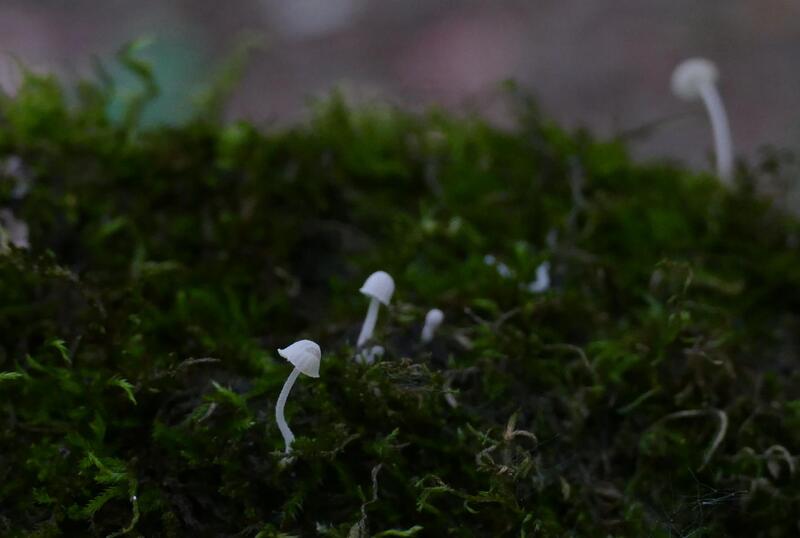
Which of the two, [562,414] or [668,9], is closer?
[562,414]

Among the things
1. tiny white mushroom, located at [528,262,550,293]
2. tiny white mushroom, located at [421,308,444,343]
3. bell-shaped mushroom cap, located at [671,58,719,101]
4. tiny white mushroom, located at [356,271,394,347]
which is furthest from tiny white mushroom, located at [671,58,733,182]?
tiny white mushroom, located at [356,271,394,347]

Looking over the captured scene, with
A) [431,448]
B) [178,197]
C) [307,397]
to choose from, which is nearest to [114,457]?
[307,397]

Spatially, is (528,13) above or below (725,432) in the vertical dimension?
above

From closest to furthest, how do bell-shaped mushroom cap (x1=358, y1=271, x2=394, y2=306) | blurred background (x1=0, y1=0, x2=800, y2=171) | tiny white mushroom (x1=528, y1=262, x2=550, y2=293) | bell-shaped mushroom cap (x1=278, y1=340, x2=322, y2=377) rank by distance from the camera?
bell-shaped mushroom cap (x1=278, y1=340, x2=322, y2=377), bell-shaped mushroom cap (x1=358, y1=271, x2=394, y2=306), tiny white mushroom (x1=528, y1=262, x2=550, y2=293), blurred background (x1=0, y1=0, x2=800, y2=171)

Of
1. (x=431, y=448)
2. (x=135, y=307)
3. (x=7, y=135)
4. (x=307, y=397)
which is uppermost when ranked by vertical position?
(x=7, y=135)

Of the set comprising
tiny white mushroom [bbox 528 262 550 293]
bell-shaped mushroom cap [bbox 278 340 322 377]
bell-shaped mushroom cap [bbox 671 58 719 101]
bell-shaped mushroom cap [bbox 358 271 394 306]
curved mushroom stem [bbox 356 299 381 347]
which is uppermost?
bell-shaped mushroom cap [bbox 671 58 719 101]

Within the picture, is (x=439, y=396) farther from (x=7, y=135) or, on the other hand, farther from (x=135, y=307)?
(x=7, y=135)

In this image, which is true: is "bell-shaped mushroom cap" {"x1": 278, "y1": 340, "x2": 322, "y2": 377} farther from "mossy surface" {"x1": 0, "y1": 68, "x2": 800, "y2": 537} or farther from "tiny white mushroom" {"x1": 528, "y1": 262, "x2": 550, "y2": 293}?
"tiny white mushroom" {"x1": 528, "y1": 262, "x2": 550, "y2": 293}

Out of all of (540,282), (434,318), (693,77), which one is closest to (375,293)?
(434,318)
